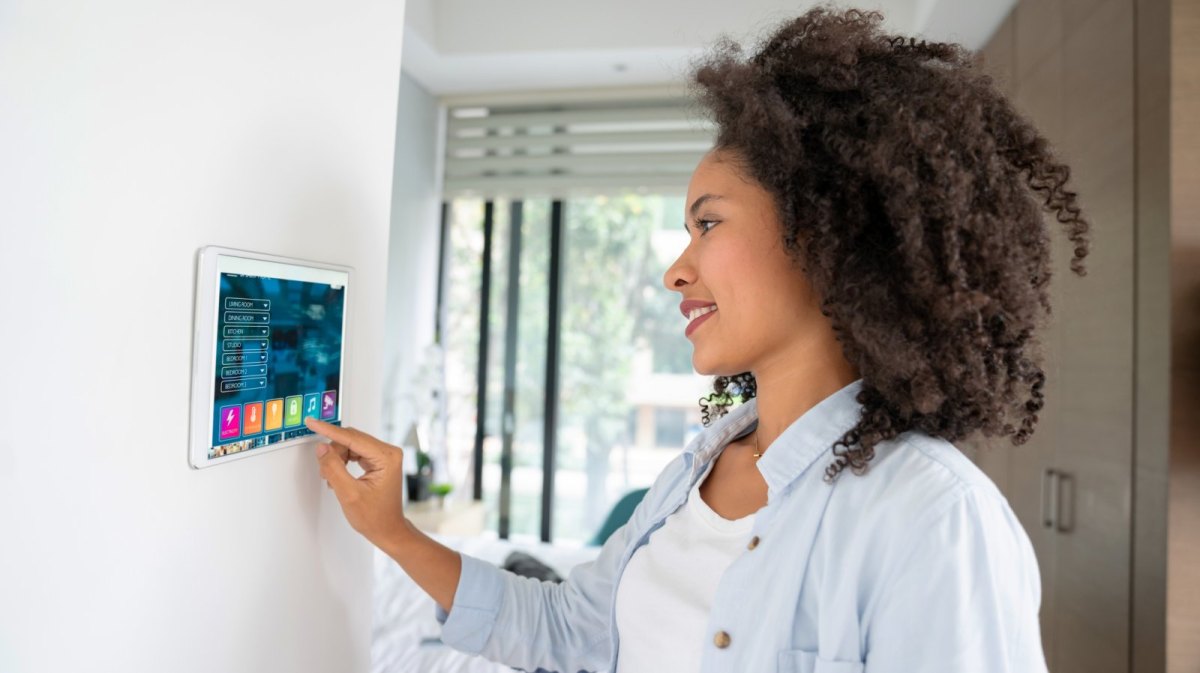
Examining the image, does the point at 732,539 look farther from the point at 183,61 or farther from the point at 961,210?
the point at 183,61

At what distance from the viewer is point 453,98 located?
4.18 meters

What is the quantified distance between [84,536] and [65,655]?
0.30 ft

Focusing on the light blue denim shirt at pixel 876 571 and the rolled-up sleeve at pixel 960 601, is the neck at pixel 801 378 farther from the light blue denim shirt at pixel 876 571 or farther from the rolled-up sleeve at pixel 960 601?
the rolled-up sleeve at pixel 960 601

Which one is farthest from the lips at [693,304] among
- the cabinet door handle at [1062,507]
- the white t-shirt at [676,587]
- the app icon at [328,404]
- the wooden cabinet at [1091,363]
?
the cabinet door handle at [1062,507]

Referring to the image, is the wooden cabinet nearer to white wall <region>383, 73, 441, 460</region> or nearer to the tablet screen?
the tablet screen

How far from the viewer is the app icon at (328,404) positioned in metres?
0.95

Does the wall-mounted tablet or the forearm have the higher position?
the wall-mounted tablet

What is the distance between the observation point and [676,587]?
0.92m

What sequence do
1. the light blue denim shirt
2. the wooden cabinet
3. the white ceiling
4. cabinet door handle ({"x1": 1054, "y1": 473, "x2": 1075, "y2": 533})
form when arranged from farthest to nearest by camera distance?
the white ceiling, cabinet door handle ({"x1": 1054, "y1": 473, "x2": 1075, "y2": 533}), the wooden cabinet, the light blue denim shirt

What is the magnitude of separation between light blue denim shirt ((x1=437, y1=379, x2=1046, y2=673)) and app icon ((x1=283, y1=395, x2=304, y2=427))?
486mm

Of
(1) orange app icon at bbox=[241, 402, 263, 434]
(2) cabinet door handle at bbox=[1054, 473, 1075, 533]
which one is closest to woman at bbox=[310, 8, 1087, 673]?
(1) orange app icon at bbox=[241, 402, 263, 434]

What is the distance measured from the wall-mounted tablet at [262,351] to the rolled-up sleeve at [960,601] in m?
0.65

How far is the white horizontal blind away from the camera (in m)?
3.94

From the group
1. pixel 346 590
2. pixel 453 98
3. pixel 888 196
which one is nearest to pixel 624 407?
pixel 453 98
